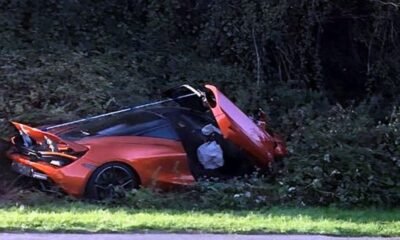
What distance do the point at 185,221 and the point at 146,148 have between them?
94.9 inches

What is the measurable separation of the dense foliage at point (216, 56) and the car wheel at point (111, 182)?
2252 millimetres

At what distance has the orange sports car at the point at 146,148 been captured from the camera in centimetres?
974

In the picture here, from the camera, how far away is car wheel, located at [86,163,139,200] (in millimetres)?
9719

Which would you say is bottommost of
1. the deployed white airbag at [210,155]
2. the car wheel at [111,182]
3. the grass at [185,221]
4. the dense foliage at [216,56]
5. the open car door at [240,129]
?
the grass at [185,221]

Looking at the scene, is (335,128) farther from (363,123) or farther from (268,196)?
(268,196)

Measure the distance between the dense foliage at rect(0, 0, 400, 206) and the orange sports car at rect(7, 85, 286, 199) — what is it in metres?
1.39

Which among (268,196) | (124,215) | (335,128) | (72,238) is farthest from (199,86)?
(72,238)

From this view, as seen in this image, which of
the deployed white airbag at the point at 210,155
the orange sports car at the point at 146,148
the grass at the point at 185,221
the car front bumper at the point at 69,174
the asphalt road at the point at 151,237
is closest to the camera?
the asphalt road at the point at 151,237

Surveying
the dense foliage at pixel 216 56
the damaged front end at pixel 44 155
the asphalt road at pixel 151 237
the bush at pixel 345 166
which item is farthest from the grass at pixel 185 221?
the dense foliage at pixel 216 56

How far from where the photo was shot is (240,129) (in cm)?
1019

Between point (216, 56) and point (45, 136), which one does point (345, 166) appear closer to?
point (45, 136)

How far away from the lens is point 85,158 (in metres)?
9.72

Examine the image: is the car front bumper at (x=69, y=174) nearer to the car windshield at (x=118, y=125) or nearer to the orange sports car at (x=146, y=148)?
the orange sports car at (x=146, y=148)

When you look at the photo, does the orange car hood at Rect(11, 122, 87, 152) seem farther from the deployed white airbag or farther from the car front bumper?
the deployed white airbag
